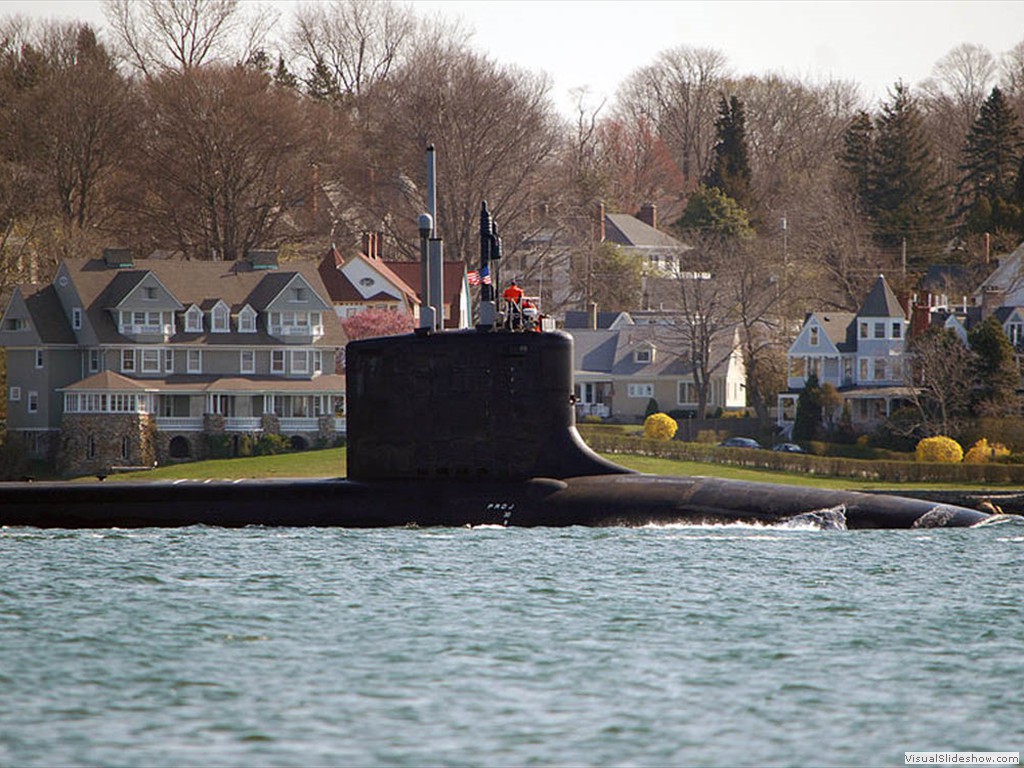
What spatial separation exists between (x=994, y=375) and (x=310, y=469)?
2575cm

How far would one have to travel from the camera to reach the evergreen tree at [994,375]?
6456 centimetres

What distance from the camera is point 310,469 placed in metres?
66.0

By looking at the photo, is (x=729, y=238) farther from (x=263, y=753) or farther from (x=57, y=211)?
(x=263, y=753)

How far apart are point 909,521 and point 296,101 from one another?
71.1m

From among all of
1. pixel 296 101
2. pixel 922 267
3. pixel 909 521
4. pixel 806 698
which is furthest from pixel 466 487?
pixel 922 267

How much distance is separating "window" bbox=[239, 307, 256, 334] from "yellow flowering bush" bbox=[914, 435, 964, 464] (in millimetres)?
30147

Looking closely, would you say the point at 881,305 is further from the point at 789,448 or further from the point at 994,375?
the point at 994,375

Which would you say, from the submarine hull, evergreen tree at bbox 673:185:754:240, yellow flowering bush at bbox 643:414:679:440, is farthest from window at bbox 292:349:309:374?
the submarine hull

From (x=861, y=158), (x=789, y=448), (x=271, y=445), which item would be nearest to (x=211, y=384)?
(x=271, y=445)

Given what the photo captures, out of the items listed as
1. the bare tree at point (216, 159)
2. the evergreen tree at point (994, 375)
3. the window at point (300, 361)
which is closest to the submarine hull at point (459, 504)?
the evergreen tree at point (994, 375)

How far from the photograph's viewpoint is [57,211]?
88875 millimetres

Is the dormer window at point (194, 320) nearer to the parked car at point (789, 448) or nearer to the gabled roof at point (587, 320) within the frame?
the parked car at point (789, 448)

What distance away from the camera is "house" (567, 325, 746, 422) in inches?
3556

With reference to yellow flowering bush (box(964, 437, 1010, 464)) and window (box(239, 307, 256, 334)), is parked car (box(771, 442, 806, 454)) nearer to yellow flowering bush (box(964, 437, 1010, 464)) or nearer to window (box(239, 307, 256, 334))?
yellow flowering bush (box(964, 437, 1010, 464))
